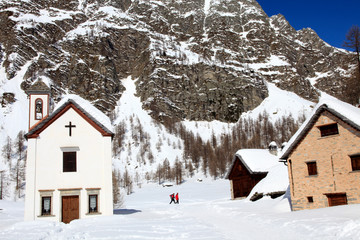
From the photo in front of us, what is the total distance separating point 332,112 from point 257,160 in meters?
21.7

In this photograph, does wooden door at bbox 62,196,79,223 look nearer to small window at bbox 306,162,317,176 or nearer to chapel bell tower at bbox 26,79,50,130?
chapel bell tower at bbox 26,79,50,130

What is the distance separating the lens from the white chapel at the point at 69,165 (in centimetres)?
2580

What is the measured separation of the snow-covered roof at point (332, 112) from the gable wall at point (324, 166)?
0.32m

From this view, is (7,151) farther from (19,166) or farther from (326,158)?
(326,158)

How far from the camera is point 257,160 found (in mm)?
45688

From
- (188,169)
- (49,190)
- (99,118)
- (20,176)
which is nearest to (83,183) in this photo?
(49,190)

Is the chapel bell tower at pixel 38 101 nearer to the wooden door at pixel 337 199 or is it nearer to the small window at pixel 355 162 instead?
the wooden door at pixel 337 199

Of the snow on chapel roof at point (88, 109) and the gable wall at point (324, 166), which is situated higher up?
the snow on chapel roof at point (88, 109)

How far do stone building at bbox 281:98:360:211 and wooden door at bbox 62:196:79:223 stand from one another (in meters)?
16.3

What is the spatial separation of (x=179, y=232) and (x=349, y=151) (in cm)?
1343

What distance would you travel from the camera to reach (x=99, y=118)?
28.1 metres

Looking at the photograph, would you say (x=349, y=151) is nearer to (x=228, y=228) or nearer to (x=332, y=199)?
(x=332, y=199)

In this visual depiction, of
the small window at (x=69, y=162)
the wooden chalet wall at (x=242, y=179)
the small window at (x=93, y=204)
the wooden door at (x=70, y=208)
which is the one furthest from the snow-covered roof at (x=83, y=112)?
the wooden chalet wall at (x=242, y=179)

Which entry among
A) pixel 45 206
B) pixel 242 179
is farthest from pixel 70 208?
pixel 242 179
